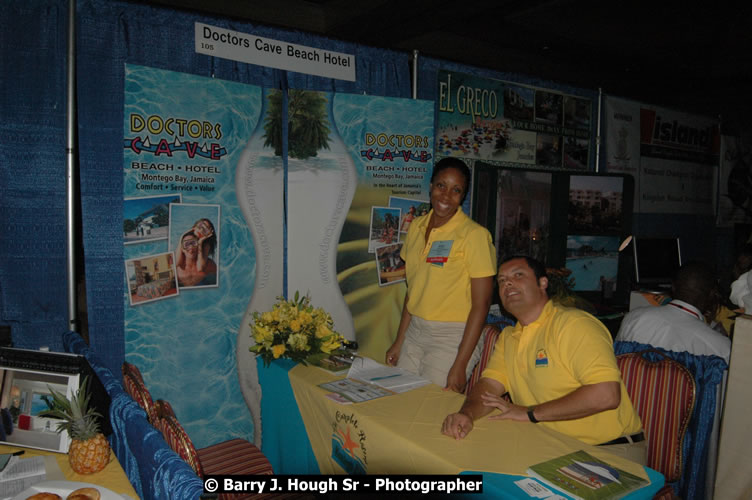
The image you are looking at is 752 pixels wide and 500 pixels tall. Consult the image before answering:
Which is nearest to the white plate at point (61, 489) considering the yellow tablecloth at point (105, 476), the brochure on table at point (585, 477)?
the yellow tablecloth at point (105, 476)

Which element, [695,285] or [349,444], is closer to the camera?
[349,444]

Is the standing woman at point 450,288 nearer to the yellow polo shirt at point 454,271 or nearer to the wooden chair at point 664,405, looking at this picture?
the yellow polo shirt at point 454,271

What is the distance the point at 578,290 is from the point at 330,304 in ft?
7.94

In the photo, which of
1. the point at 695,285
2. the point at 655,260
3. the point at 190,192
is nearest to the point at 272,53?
the point at 190,192

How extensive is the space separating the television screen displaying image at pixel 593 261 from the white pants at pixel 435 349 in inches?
95.3

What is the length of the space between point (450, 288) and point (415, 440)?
1080 mm

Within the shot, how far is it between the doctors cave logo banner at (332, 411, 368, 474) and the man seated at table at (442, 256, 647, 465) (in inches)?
14.2

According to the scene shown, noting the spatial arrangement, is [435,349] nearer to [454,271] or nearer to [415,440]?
[454,271]

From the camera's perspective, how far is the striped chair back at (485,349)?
2.83 meters

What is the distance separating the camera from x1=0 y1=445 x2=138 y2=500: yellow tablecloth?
1657mm

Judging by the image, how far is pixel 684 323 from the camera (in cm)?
279

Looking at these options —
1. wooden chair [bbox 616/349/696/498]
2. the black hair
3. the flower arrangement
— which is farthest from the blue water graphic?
the black hair

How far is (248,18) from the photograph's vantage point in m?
3.58

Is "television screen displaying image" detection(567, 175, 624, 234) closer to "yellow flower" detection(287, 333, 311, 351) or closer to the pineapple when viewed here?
"yellow flower" detection(287, 333, 311, 351)
